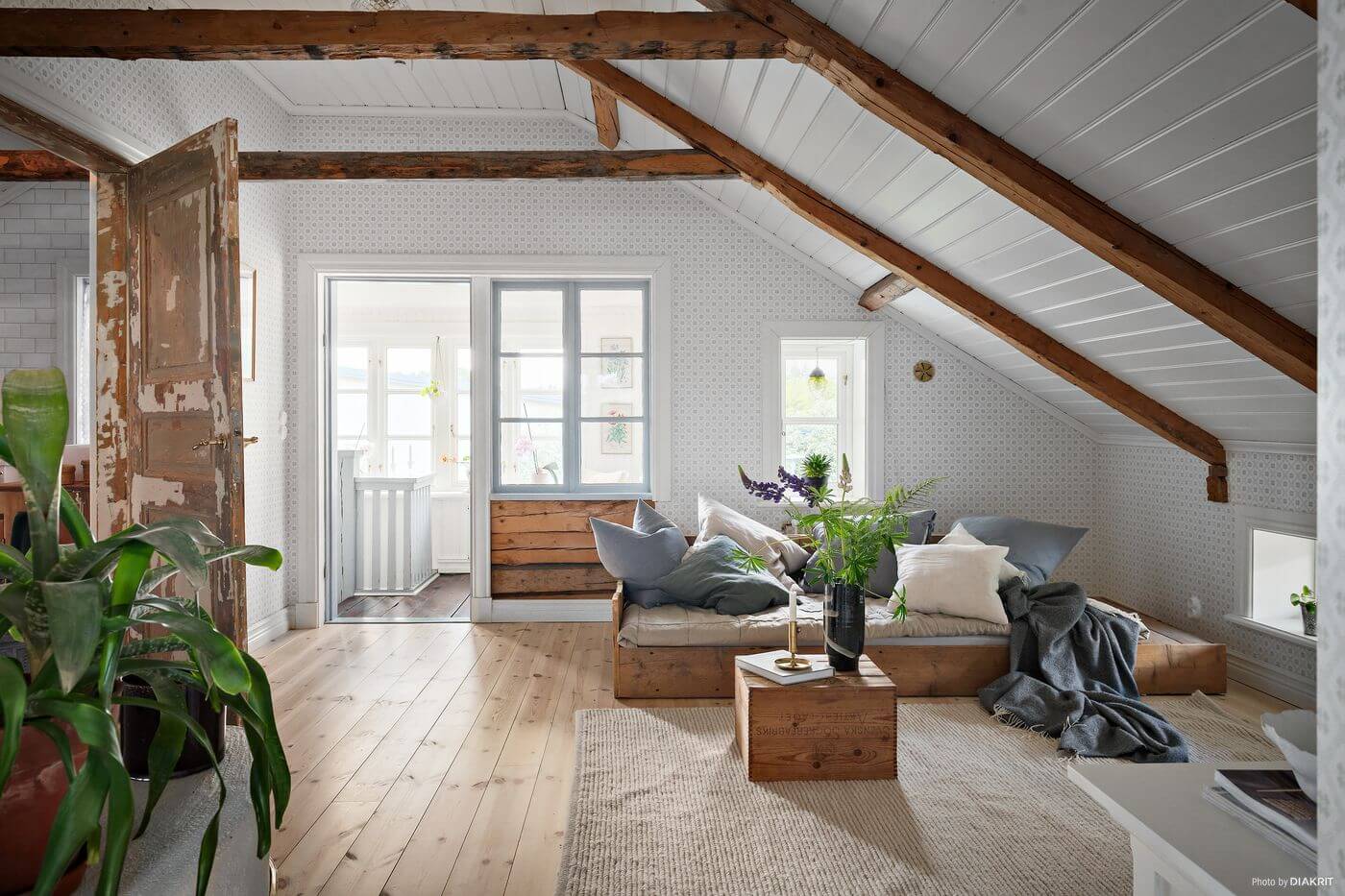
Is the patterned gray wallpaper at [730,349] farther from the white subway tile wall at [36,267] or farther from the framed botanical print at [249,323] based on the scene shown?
the white subway tile wall at [36,267]

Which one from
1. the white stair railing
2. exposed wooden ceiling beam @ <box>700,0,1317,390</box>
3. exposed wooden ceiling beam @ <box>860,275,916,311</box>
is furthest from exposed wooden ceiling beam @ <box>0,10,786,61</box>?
the white stair railing

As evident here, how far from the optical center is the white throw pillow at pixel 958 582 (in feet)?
12.1

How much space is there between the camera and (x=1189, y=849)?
1.24 m

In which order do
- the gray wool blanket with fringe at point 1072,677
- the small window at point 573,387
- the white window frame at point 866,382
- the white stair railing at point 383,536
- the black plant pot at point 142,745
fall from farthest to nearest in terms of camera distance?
the white stair railing at point 383,536, the small window at point 573,387, the white window frame at point 866,382, the gray wool blanket with fringe at point 1072,677, the black plant pot at point 142,745

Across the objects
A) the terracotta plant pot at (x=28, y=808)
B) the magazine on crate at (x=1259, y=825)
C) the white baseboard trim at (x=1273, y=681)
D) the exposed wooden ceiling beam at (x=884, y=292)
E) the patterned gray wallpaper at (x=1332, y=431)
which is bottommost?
the white baseboard trim at (x=1273, y=681)

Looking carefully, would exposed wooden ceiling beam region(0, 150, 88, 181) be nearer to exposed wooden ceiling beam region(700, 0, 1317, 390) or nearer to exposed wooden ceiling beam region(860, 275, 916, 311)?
exposed wooden ceiling beam region(700, 0, 1317, 390)

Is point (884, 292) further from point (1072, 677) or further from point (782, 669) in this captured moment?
point (782, 669)

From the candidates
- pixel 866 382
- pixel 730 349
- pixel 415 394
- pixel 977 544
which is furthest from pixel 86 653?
pixel 415 394

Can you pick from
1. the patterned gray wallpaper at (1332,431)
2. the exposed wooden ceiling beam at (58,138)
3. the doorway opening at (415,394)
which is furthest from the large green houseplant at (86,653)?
the doorway opening at (415,394)

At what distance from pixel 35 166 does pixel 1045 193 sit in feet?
14.1

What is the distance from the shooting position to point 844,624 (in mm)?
2855

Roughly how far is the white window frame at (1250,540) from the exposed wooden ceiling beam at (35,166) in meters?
5.60

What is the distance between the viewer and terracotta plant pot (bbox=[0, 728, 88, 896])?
0.92 m

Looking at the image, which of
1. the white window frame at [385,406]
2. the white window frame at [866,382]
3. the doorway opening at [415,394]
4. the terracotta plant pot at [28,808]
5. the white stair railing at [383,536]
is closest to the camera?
the terracotta plant pot at [28,808]
